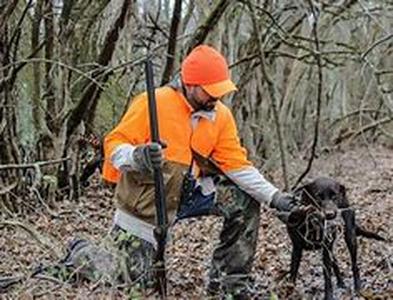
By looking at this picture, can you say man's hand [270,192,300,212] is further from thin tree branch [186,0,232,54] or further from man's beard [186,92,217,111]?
thin tree branch [186,0,232,54]

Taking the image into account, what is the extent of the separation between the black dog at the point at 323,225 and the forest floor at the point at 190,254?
0.82 feet

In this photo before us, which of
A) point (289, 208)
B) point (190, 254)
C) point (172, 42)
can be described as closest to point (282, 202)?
point (289, 208)

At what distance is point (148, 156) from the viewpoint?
19.7ft

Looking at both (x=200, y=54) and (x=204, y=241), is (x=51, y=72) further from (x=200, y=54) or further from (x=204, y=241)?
(x=200, y=54)

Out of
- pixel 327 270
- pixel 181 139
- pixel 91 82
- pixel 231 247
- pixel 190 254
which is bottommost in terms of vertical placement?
pixel 190 254

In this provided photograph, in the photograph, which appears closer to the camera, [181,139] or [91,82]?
[181,139]

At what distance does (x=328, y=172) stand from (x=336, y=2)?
3803 mm

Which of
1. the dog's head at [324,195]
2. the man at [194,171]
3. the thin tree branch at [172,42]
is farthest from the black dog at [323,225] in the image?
the thin tree branch at [172,42]

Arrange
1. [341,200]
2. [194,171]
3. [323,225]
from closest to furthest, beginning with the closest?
[194,171] → [323,225] → [341,200]

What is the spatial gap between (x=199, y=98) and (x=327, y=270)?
1.62 metres

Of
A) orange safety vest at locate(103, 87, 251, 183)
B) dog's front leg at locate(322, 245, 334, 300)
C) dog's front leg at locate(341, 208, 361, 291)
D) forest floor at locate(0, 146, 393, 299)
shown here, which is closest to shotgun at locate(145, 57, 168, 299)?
orange safety vest at locate(103, 87, 251, 183)

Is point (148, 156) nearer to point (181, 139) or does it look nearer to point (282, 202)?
point (181, 139)

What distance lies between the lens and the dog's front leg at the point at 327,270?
23.1ft

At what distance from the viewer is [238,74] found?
1695 centimetres
